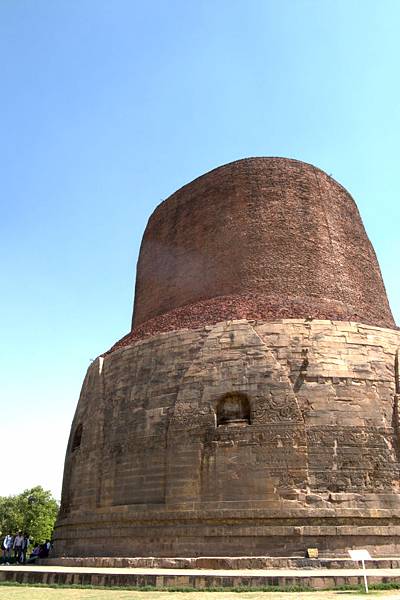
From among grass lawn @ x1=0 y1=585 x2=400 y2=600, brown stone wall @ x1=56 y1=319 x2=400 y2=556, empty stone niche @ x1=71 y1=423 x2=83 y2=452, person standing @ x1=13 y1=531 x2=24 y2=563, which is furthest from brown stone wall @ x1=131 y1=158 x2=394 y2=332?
grass lawn @ x1=0 y1=585 x2=400 y2=600

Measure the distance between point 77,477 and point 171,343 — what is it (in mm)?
4412

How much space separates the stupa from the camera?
34.8 feet

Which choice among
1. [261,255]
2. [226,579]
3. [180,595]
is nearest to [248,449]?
[226,579]

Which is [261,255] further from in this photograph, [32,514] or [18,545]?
[32,514]

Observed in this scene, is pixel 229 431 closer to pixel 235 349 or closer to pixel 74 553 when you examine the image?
pixel 235 349

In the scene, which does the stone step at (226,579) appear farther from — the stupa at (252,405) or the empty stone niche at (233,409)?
the empty stone niche at (233,409)

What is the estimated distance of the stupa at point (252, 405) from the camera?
34.8 ft

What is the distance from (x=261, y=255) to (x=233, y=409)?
522 cm

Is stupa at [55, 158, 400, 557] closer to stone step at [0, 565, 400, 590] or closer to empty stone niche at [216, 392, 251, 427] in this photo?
empty stone niche at [216, 392, 251, 427]

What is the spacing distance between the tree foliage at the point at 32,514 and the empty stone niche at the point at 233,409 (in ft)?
104

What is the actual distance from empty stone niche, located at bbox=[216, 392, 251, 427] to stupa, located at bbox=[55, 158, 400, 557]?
0.03 m

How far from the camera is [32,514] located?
127ft

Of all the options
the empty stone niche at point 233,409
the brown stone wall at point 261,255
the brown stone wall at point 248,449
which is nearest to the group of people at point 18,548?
the brown stone wall at point 248,449

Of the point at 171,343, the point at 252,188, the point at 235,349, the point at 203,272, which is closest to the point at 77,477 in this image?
the point at 171,343
